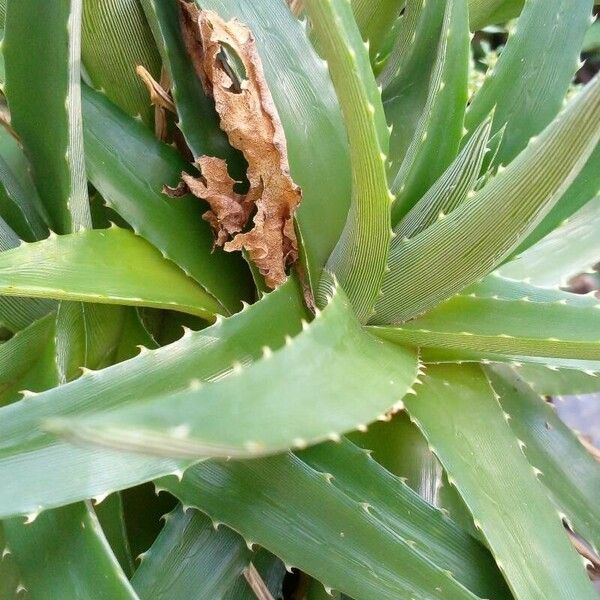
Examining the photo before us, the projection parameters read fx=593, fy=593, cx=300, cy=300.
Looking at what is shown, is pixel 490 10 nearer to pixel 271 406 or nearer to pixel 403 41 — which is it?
pixel 403 41

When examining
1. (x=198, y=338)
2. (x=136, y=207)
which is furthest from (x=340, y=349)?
(x=136, y=207)

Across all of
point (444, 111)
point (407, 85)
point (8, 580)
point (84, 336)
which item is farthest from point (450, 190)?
point (8, 580)

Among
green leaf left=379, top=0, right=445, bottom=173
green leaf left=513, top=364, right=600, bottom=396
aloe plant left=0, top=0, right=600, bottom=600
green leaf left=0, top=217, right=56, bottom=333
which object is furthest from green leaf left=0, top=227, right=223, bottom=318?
green leaf left=513, top=364, right=600, bottom=396

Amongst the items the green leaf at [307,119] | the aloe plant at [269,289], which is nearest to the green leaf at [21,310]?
the aloe plant at [269,289]

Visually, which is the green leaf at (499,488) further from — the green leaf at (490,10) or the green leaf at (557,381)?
the green leaf at (490,10)

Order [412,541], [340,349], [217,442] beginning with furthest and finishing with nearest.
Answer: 1. [412,541]
2. [340,349]
3. [217,442]

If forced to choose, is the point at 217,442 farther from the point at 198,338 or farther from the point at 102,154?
the point at 102,154
